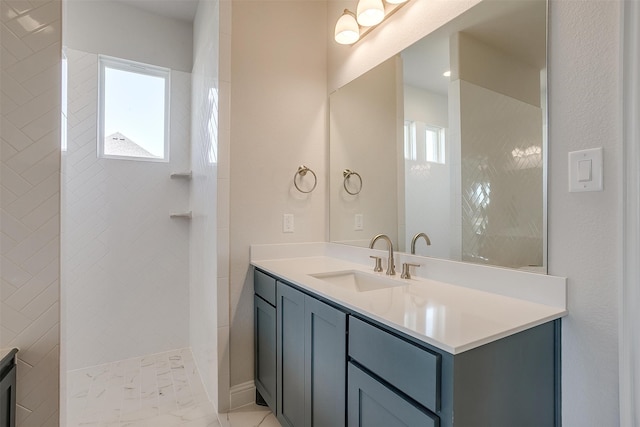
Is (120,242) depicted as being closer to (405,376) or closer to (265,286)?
(265,286)

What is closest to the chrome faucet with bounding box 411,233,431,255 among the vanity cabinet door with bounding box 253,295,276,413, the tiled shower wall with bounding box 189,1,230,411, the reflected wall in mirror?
the reflected wall in mirror

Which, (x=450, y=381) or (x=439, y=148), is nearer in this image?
(x=450, y=381)

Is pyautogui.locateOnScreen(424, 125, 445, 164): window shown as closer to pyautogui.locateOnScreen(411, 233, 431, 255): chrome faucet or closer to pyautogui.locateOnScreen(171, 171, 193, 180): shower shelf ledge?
pyautogui.locateOnScreen(411, 233, 431, 255): chrome faucet

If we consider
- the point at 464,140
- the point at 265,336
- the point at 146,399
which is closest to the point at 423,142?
the point at 464,140

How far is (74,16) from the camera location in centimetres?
235

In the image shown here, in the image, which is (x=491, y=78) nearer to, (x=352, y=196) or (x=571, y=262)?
(x=571, y=262)

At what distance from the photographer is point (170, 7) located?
251 centimetres

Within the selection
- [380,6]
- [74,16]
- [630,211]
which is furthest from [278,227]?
[74,16]

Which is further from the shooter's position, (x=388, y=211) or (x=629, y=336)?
(x=388, y=211)

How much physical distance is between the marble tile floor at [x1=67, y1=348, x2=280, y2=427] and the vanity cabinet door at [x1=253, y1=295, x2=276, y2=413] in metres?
0.17

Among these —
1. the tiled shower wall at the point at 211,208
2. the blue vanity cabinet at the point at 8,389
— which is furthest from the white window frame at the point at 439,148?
the blue vanity cabinet at the point at 8,389

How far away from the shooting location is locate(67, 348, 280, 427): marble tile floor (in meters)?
1.81

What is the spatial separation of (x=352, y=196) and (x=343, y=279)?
1.92 feet

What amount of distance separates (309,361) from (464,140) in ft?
3.79
